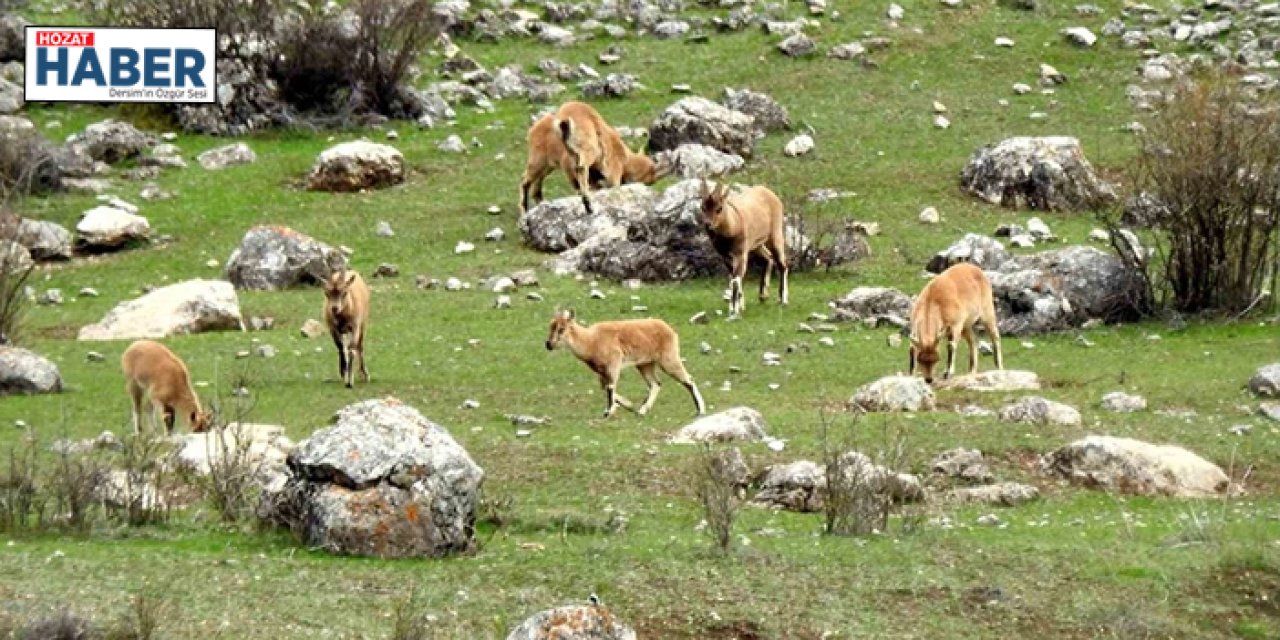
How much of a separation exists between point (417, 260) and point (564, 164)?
9.59 ft

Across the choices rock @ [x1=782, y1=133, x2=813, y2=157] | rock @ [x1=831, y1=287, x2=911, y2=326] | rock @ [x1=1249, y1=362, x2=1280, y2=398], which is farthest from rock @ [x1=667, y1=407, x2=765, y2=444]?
rock @ [x1=782, y1=133, x2=813, y2=157]

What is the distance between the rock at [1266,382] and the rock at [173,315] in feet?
39.9

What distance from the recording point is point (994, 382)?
70.1ft

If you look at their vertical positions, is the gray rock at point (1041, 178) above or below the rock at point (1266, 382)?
below

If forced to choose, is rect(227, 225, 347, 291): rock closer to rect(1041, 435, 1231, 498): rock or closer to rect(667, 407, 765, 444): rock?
rect(667, 407, 765, 444): rock

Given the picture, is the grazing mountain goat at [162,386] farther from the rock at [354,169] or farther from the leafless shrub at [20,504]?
the rock at [354,169]

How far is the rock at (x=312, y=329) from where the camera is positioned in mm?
24870

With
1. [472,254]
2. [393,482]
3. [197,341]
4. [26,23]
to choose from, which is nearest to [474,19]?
[26,23]

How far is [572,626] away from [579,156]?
64.9 feet

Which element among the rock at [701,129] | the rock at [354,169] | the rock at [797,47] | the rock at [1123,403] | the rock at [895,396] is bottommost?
the rock at [354,169]

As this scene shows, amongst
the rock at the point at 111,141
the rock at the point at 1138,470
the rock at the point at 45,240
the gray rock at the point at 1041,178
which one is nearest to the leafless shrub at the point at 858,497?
the rock at the point at 1138,470

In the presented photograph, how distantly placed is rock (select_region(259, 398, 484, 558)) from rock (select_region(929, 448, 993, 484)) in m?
5.03

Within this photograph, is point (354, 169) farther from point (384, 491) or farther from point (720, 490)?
point (384, 491)

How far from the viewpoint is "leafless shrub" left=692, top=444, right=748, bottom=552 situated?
1397 centimetres
